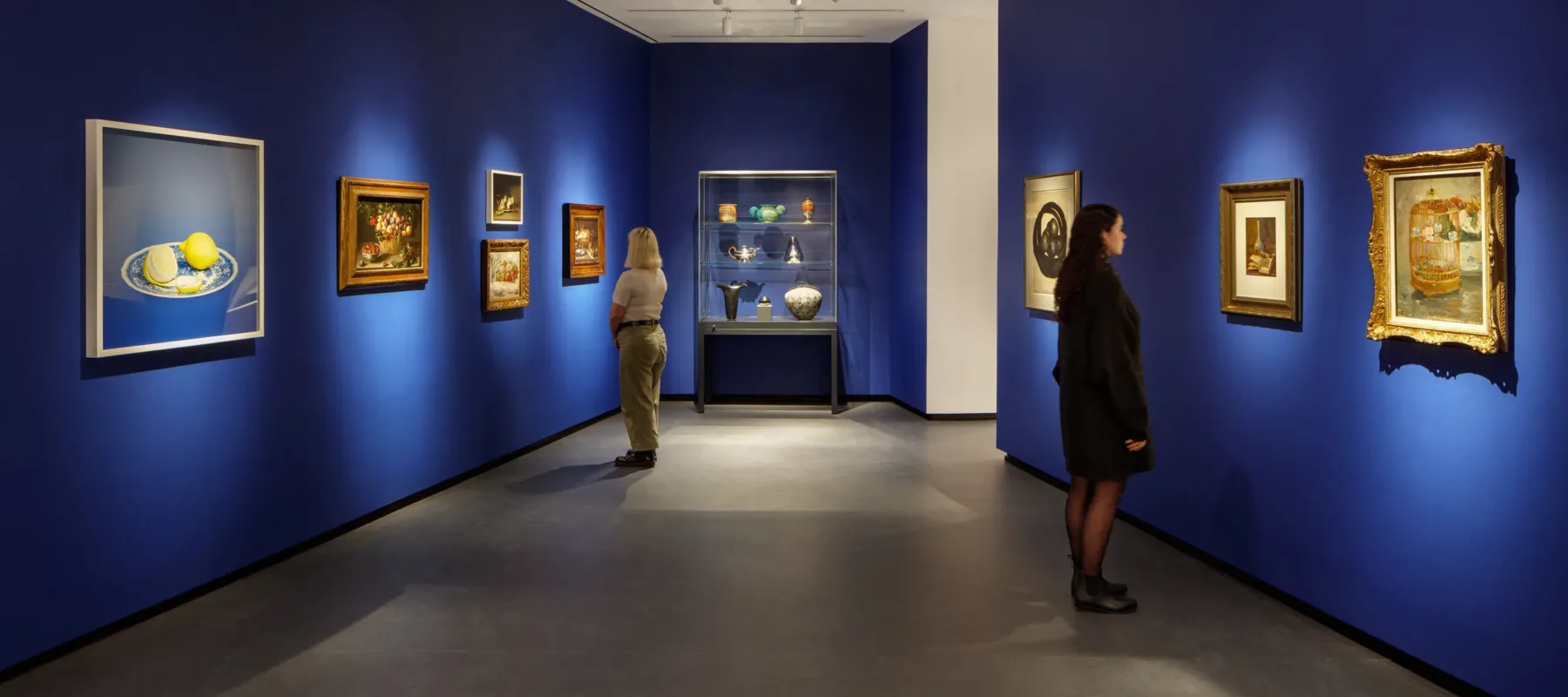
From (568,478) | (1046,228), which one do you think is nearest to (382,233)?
(568,478)

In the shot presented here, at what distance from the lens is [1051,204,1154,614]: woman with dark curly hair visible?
495 centimetres

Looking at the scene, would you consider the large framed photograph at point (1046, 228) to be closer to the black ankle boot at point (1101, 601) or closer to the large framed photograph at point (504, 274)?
Answer: the black ankle boot at point (1101, 601)

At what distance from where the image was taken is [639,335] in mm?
8773

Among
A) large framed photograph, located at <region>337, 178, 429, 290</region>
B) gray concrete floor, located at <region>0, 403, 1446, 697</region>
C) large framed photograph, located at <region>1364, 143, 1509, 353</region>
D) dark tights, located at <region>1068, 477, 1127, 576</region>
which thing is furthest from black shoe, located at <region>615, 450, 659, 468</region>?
large framed photograph, located at <region>1364, 143, 1509, 353</region>

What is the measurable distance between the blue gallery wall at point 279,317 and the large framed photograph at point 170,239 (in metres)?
0.07

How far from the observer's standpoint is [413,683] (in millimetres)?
4312

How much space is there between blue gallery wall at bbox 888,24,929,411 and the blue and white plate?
23.5ft

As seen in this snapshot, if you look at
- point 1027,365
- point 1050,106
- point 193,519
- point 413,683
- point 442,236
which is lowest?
point 413,683

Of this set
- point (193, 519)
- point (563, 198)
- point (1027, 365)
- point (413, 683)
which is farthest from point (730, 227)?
point (413, 683)

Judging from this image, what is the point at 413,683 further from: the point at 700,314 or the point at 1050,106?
the point at 700,314

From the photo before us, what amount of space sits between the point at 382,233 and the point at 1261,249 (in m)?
4.76

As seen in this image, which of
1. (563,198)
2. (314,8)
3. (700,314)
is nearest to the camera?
(314,8)

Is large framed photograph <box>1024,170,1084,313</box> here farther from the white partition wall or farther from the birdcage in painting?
the birdcage in painting

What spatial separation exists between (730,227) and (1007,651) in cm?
839
